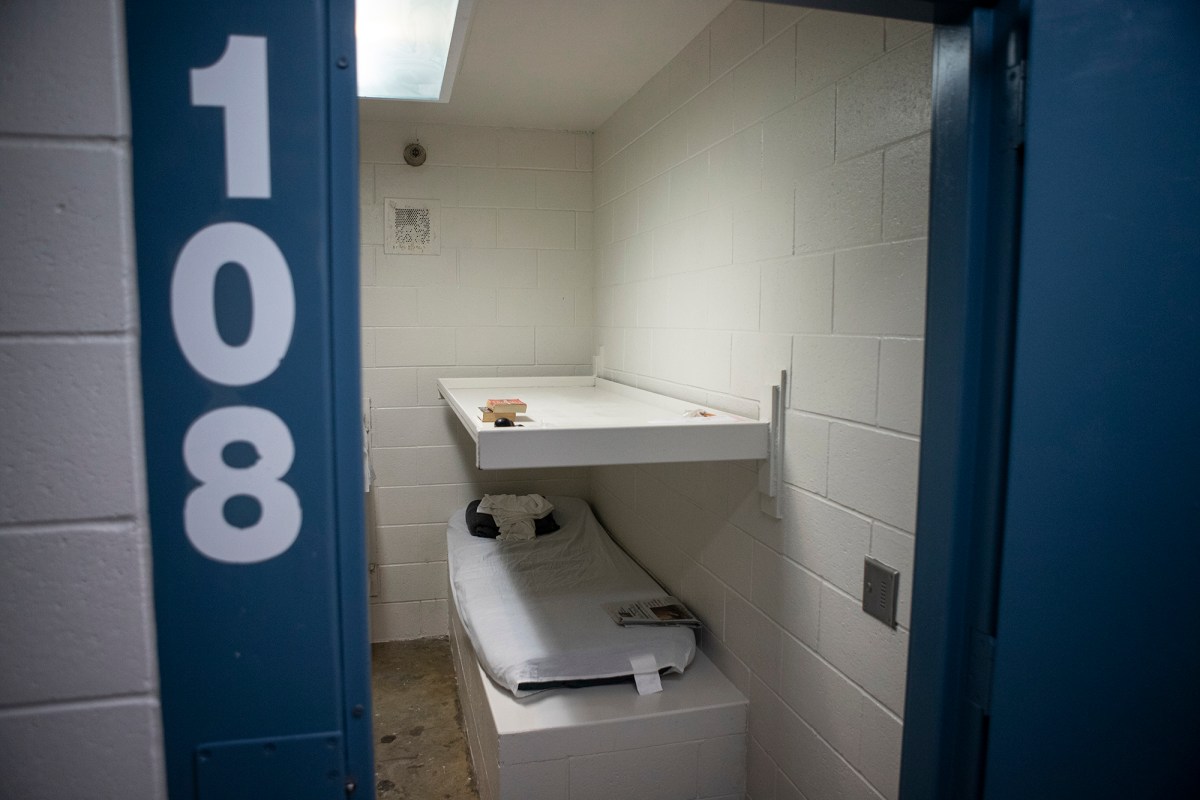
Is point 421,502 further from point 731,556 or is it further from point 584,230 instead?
point 731,556

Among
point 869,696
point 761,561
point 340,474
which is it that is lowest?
point 869,696

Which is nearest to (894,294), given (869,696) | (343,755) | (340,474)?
(869,696)

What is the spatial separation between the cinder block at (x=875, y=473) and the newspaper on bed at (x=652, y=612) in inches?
35.2

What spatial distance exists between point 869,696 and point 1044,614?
0.53 meters

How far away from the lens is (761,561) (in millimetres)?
2076

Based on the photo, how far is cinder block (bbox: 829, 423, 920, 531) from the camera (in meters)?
1.47

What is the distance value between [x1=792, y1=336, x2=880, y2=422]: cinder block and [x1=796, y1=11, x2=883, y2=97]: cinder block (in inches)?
22.8

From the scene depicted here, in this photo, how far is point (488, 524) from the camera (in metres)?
3.38

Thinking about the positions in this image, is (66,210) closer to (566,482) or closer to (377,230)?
(377,230)

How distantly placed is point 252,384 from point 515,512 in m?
A: 2.55

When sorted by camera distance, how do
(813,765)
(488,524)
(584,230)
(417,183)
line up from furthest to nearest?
(584,230)
(417,183)
(488,524)
(813,765)

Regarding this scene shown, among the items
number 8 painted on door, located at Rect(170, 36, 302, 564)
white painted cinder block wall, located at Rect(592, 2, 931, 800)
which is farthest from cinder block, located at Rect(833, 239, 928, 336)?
number 8 painted on door, located at Rect(170, 36, 302, 564)

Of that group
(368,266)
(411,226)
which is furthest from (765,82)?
(368,266)

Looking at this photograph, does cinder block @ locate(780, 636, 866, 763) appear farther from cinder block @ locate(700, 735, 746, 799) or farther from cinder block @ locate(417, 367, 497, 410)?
cinder block @ locate(417, 367, 497, 410)
